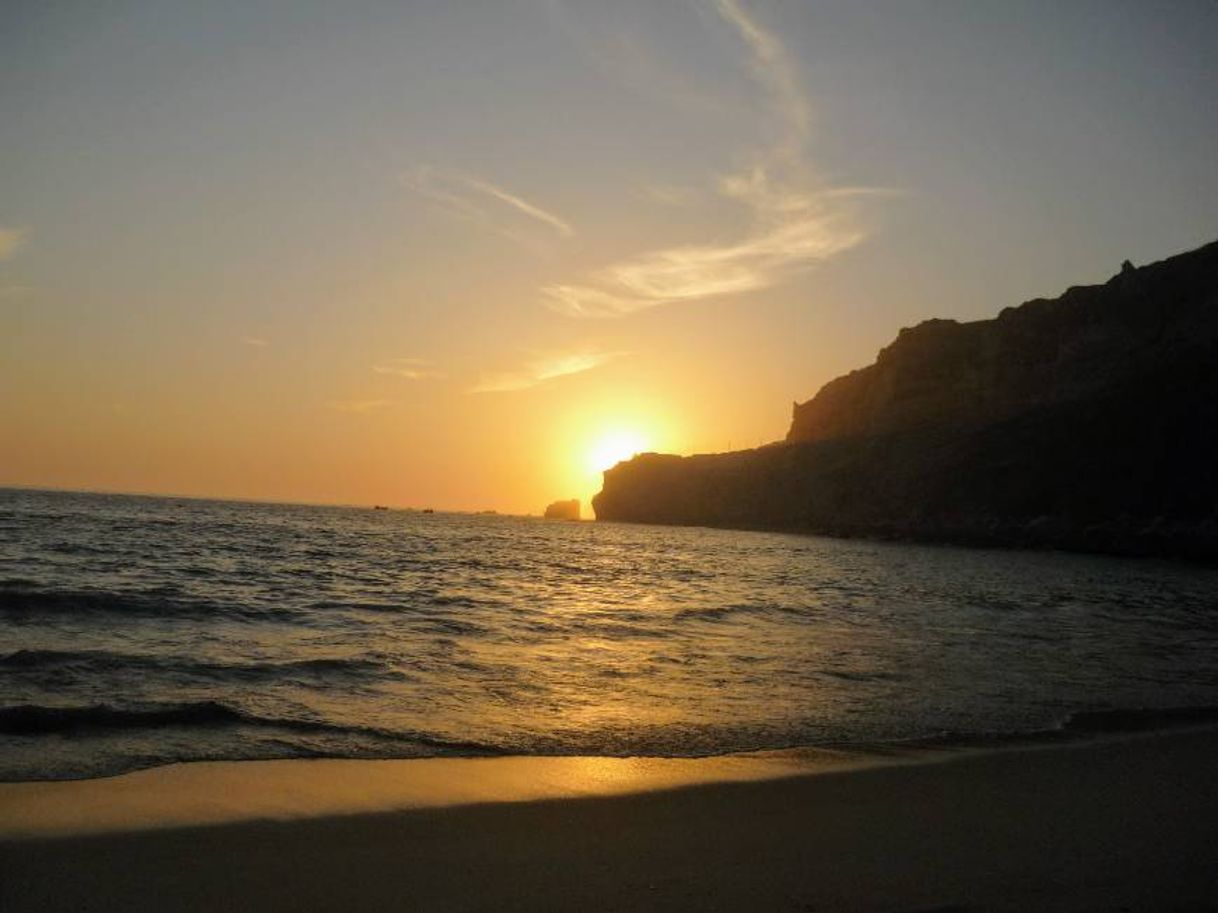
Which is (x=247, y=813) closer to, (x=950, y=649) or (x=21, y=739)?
(x=21, y=739)

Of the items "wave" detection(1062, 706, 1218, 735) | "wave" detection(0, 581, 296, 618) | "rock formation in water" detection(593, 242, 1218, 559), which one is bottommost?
"wave" detection(1062, 706, 1218, 735)

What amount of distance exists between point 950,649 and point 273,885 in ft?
51.7

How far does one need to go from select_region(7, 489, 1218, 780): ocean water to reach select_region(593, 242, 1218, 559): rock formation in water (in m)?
68.4

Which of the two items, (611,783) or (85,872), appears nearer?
(85,872)

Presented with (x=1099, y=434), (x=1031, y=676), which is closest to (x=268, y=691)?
(x=1031, y=676)

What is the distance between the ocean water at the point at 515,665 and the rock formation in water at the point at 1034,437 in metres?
68.4

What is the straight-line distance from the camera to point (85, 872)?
5.52 meters

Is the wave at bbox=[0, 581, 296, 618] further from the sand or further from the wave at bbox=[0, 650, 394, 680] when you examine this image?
the sand

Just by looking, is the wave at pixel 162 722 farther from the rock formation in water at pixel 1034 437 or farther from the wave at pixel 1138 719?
the rock formation in water at pixel 1034 437

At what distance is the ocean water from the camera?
957cm

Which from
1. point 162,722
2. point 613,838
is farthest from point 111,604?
point 613,838

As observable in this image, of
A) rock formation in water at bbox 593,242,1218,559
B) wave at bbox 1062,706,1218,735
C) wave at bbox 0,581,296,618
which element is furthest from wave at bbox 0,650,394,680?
rock formation in water at bbox 593,242,1218,559

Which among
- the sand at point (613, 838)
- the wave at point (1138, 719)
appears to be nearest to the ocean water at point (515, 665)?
the wave at point (1138, 719)

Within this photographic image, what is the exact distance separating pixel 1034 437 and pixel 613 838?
112698mm
